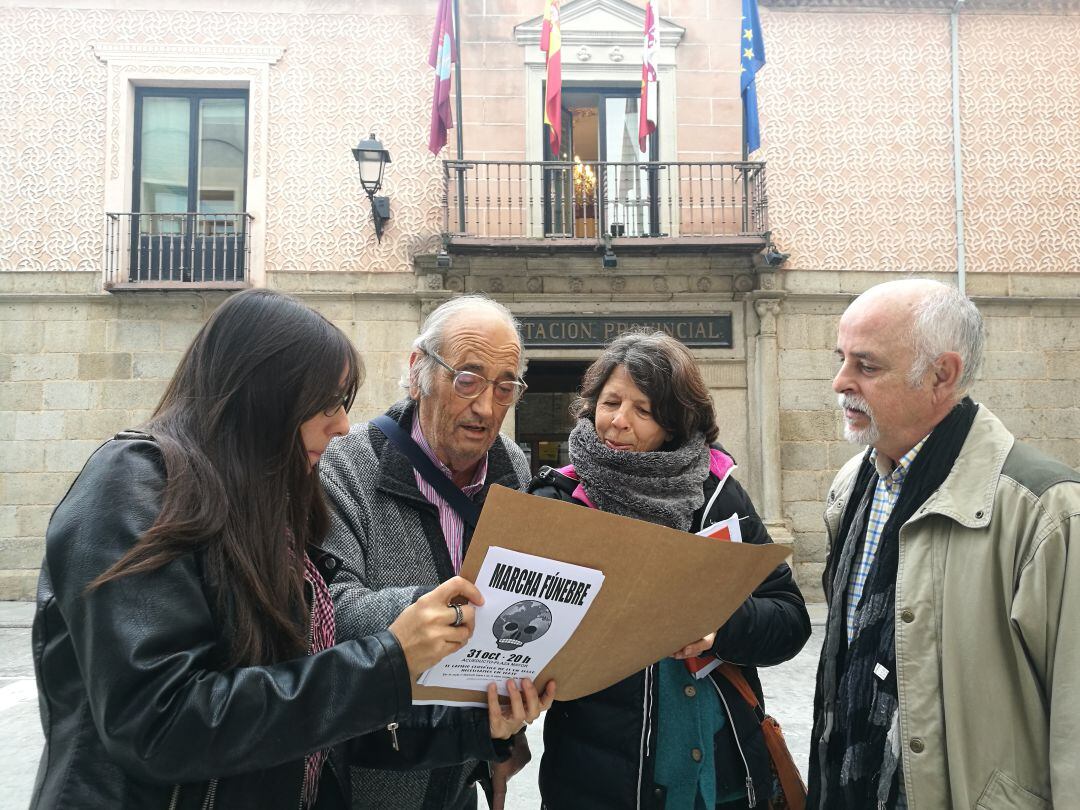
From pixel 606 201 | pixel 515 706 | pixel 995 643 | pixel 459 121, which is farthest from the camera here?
pixel 606 201

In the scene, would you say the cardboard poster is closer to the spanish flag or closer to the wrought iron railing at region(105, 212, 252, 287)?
the spanish flag

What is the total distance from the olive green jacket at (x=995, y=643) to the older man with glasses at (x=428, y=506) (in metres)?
0.77

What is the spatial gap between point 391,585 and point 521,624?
1.55ft

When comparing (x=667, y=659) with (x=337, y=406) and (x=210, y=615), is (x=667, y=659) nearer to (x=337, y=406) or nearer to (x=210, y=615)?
(x=337, y=406)

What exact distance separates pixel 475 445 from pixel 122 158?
9322 millimetres

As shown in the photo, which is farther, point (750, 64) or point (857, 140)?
point (857, 140)

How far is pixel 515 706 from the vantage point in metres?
1.36

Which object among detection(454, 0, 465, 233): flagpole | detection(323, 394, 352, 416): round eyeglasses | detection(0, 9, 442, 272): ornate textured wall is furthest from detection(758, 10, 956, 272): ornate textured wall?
detection(323, 394, 352, 416): round eyeglasses

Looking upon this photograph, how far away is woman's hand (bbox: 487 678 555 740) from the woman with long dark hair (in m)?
0.23

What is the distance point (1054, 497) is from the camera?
4.83 feet

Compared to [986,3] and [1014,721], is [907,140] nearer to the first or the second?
[986,3]

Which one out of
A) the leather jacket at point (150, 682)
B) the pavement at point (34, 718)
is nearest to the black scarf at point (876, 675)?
the leather jacket at point (150, 682)

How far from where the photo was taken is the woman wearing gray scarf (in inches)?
68.8

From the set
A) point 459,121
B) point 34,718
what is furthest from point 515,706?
point 459,121
